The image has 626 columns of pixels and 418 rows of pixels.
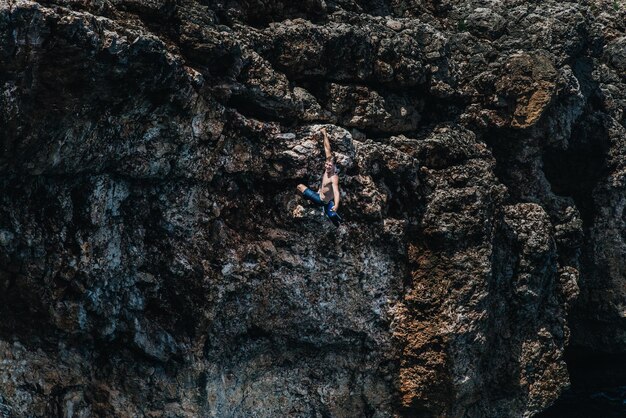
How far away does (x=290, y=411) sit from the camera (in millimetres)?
19875

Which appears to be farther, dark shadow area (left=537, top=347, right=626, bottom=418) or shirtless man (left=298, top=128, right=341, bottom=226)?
dark shadow area (left=537, top=347, right=626, bottom=418)

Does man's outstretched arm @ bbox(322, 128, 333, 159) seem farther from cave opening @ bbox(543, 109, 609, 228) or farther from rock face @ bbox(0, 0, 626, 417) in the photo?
cave opening @ bbox(543, 109, 609, 228)

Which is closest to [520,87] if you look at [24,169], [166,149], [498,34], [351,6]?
[498,34]

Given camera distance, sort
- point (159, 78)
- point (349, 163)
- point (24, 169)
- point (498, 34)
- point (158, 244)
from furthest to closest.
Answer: point (498, 34)
point (349, 163)
point (158, 244)
point (159, 78)
point (24, 169)

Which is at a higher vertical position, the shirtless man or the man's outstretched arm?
the man's outstretched arm

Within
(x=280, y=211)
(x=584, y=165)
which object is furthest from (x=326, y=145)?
(x=584, y=165)

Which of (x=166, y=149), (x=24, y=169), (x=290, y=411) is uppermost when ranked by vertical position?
(x=166, y=149)

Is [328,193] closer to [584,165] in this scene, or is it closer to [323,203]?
[323,203]

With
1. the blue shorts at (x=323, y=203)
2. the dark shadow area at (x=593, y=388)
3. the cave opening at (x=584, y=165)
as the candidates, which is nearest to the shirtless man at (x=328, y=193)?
the blue shorts at (x=323, y=203)

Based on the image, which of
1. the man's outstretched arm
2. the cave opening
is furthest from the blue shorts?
the cave opening

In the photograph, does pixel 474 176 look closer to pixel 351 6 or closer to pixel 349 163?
pixel 349 163

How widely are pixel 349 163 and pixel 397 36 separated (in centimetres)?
400

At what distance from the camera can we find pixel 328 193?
1912 centimetres

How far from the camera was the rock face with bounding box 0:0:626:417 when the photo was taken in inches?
653
